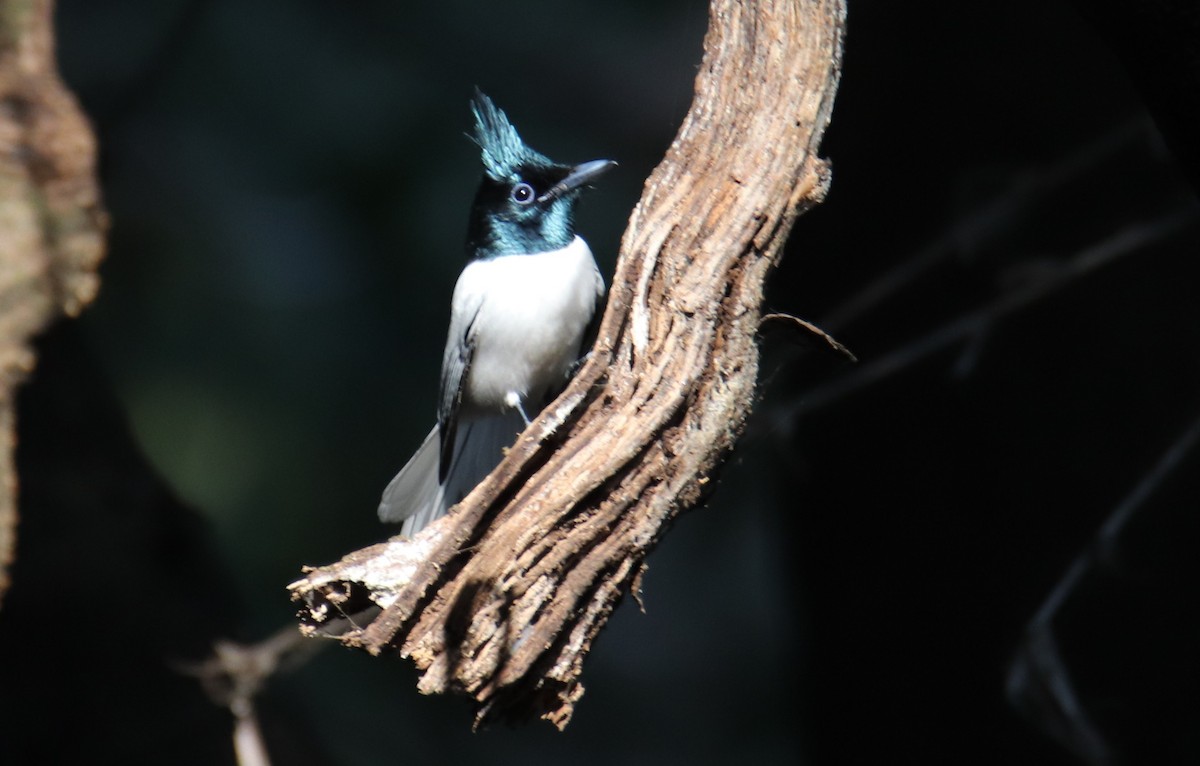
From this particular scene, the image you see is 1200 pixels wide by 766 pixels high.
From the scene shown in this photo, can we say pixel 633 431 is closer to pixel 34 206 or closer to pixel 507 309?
pixel 507 309

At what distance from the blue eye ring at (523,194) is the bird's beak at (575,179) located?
1.1 inches

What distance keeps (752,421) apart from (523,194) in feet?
3.17

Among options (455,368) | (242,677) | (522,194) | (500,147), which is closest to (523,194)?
(522,194)

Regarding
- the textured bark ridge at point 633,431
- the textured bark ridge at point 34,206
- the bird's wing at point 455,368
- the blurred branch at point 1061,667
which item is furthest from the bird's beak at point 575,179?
the blurred branch at point 1061,667

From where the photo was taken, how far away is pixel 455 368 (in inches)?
150

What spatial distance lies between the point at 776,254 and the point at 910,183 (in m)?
2.37

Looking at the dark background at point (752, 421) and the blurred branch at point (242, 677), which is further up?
the dark background at point (752, 421)

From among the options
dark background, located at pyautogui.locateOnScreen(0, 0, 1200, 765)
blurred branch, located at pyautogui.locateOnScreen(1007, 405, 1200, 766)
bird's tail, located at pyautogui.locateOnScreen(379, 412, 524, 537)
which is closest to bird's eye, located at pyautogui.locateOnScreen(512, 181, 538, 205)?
bird's tail, located at pyautogui.locateOnScreen(379, 412, 524, 537)

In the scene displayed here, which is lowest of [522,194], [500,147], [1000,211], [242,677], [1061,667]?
[242,677]

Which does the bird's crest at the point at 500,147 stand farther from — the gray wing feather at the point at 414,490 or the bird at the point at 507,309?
the gray wing feather at the point at 414,490

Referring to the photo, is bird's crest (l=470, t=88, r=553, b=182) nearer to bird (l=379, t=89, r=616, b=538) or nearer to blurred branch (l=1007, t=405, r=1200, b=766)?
bird (l=379, t=89, r=616, b=538)

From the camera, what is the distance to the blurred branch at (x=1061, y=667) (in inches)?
140

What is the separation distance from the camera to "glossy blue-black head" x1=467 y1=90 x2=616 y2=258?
3.83 metres

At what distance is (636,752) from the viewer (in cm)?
703
